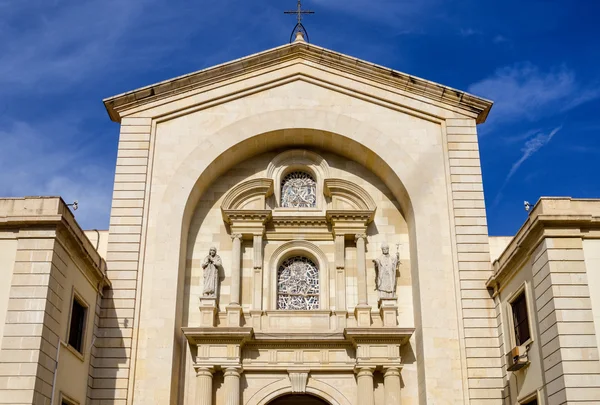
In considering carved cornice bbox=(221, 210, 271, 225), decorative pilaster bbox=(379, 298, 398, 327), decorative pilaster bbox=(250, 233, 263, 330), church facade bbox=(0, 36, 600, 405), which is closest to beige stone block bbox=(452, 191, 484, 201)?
church facade bbox=(0, 36, 600, 405)

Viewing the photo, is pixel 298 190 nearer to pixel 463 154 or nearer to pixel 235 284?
pixel 235 284

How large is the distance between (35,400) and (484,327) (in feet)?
36.2

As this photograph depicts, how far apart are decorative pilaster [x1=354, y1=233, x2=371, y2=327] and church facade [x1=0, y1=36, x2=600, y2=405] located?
2.4 inches

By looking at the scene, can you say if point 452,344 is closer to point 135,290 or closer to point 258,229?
point 258,229

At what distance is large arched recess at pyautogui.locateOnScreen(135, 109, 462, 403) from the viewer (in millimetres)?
19562

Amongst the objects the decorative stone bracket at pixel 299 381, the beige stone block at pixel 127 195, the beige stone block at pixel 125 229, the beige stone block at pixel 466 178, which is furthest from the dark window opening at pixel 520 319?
the beige stone block at pixel 127 195

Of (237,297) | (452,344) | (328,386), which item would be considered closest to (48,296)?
(237,297)

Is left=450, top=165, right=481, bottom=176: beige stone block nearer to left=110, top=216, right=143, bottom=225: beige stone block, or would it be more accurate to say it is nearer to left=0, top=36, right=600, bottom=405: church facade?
left=0, top=36, right=600, bottom=405: church facade

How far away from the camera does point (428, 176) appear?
21.6m

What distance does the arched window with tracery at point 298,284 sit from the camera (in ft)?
70.5

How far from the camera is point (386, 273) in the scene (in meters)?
21.0

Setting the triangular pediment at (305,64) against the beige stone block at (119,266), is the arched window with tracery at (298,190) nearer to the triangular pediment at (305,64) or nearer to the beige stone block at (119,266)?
the triangular pediment at (305,64)

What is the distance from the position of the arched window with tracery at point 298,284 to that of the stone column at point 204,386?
113 inches

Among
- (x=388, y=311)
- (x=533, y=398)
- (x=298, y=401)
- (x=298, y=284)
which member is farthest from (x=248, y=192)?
(x=533, y=398)
